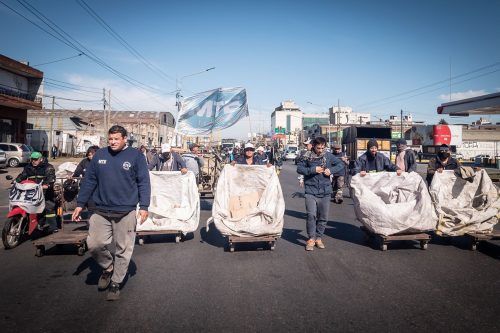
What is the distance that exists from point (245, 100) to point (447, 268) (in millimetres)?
7098

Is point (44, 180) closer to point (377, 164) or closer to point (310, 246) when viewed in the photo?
point (310, 246)

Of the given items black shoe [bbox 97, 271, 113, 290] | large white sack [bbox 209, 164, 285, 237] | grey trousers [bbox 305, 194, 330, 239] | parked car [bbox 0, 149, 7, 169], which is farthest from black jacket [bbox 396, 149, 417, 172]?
parked car [bbox 0, 149, 7, 169]

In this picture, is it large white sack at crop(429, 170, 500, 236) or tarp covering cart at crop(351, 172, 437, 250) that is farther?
large white sack at crop(429, 170, 500, 236)

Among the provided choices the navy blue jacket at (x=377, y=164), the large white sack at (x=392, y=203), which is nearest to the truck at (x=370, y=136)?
the navy blue jacket at (x=377, y=164)

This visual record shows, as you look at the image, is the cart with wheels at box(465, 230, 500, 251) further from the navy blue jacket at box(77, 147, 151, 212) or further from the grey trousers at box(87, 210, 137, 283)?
the grey trousers at box(87, 210, 137, 283)

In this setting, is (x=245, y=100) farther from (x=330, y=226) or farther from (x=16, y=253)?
(x=16, y=253)

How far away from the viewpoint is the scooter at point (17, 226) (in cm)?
583

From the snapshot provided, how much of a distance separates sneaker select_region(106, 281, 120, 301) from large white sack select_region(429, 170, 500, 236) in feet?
16.6

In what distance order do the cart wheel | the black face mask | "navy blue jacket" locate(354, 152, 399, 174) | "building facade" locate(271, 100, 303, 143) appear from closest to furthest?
the cart wheel < the black face mask < "navy blue jacket" locate(354, 152, 399, 174) < "building facade" locate(271, 100, 303, 143)

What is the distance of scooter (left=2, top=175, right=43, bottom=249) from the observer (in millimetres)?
5830

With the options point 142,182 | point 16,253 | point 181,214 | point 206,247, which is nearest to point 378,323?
point 142,182

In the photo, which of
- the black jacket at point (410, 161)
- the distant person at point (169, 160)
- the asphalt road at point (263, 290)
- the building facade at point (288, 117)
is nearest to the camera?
the asphalt road at point (263, 290)

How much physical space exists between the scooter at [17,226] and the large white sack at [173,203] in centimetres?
202

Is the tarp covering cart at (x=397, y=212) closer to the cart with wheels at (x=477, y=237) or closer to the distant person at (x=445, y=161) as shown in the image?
the cart with wheels at (x=477, y=237)
